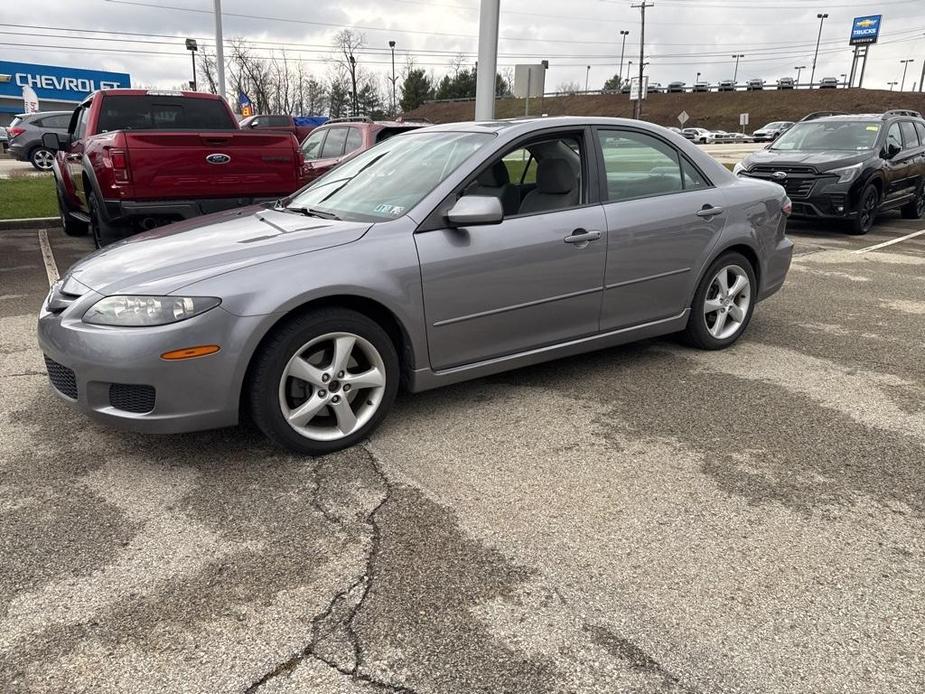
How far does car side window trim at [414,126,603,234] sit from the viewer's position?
144 inches

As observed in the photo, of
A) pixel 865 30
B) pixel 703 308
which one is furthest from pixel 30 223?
pixel 865 30

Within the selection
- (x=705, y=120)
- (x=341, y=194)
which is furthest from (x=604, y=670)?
(x=705, y=120)

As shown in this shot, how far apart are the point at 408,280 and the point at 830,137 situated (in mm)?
10869

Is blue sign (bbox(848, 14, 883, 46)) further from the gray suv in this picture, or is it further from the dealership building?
the gray suv

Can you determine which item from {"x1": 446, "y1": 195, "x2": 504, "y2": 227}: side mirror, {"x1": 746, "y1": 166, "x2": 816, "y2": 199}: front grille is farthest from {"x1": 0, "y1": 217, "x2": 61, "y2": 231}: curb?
{"x1": 746, "y1": 166, "x2": 816, "y2": 199}: front grille

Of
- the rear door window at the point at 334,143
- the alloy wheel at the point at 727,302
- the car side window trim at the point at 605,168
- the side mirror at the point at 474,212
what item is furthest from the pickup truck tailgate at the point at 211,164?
the alloy wheel at the point at 727,302

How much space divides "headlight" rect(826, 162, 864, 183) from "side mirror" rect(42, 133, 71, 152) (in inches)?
414

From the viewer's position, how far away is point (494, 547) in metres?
2.70

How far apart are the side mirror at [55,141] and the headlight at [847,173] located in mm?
10507

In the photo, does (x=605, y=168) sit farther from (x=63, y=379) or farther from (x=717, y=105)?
(x=717, y=105)

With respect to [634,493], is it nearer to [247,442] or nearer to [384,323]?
[384,323]

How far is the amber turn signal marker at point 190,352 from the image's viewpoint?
301 cm

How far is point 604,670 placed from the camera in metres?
2.10

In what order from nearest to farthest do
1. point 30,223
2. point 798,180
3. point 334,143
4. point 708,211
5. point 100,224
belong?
point 708,211 < point 100,224 < point 30,223 < point 798,180 < point 334,143
